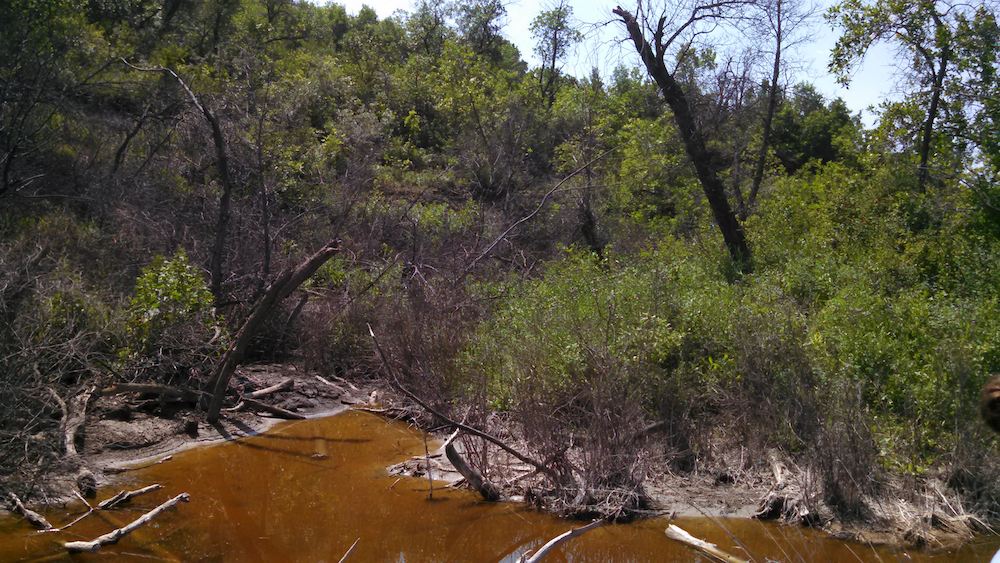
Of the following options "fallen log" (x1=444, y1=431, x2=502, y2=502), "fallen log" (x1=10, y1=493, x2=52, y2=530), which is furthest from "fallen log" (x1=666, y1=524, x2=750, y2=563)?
"fallen log" (x1=10, y1=493, x2=52, y2=530)

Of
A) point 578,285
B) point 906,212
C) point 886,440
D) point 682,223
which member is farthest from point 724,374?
point 682,223

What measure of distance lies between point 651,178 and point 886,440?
12.9 m

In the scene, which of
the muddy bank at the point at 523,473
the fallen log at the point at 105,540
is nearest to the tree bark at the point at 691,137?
the muddy bank at the point at 523,473

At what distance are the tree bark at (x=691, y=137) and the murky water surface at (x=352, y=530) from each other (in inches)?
308

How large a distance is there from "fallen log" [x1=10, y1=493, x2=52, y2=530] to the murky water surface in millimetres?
80

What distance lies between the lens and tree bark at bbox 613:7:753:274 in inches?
529

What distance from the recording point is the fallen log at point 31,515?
19.3ft

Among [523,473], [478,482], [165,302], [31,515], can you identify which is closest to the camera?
[31,515]

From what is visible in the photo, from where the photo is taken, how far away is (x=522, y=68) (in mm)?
36594

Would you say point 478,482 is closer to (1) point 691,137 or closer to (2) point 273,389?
(2) point 273,389

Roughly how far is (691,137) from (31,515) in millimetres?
11965

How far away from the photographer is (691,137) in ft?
45.0

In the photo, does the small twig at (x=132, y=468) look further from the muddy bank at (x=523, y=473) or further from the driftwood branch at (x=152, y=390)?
the driftwood branch at (x=152, y=390)

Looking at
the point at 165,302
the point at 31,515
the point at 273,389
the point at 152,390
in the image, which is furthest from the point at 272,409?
the point at 31,515
